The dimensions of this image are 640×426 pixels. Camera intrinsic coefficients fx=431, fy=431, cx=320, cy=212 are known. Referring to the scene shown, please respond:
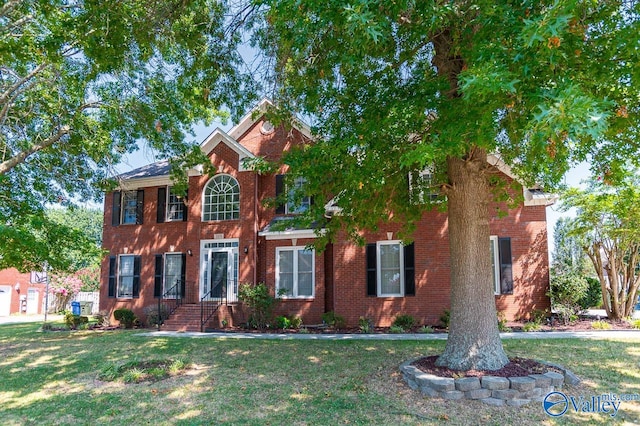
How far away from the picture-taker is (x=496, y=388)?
6059mm

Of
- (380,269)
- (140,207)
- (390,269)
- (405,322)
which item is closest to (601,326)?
(405,322)

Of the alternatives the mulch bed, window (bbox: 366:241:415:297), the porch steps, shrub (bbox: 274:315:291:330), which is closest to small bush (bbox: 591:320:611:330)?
window (bbox: 366:241:415:297)

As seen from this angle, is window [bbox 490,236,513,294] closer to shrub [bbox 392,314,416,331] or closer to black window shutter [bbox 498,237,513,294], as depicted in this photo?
black window shutter [bbox 498,237,513,294]

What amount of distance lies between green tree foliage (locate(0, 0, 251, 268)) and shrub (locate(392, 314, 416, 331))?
317 inches

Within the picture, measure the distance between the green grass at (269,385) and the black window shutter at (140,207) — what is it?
795 cm

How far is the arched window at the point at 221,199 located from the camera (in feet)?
55.1

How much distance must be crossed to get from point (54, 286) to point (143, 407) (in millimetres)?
26271

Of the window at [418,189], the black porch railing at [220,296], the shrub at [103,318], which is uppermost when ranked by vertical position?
the window at [418,189]

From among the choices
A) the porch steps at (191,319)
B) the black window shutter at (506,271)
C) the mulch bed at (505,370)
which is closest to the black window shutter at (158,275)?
the porch steps at (191,319)

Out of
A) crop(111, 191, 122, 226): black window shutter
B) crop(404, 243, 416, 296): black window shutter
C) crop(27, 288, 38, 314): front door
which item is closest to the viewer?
crop(404, 243, 416, 296): black window shutter

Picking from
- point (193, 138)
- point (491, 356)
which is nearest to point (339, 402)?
point (491, 356)

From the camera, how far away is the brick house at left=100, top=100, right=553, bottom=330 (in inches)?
553

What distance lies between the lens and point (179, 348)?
34.8 feet

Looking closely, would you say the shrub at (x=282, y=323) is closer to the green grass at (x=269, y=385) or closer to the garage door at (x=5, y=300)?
the green grass at (x=269, y=385)
